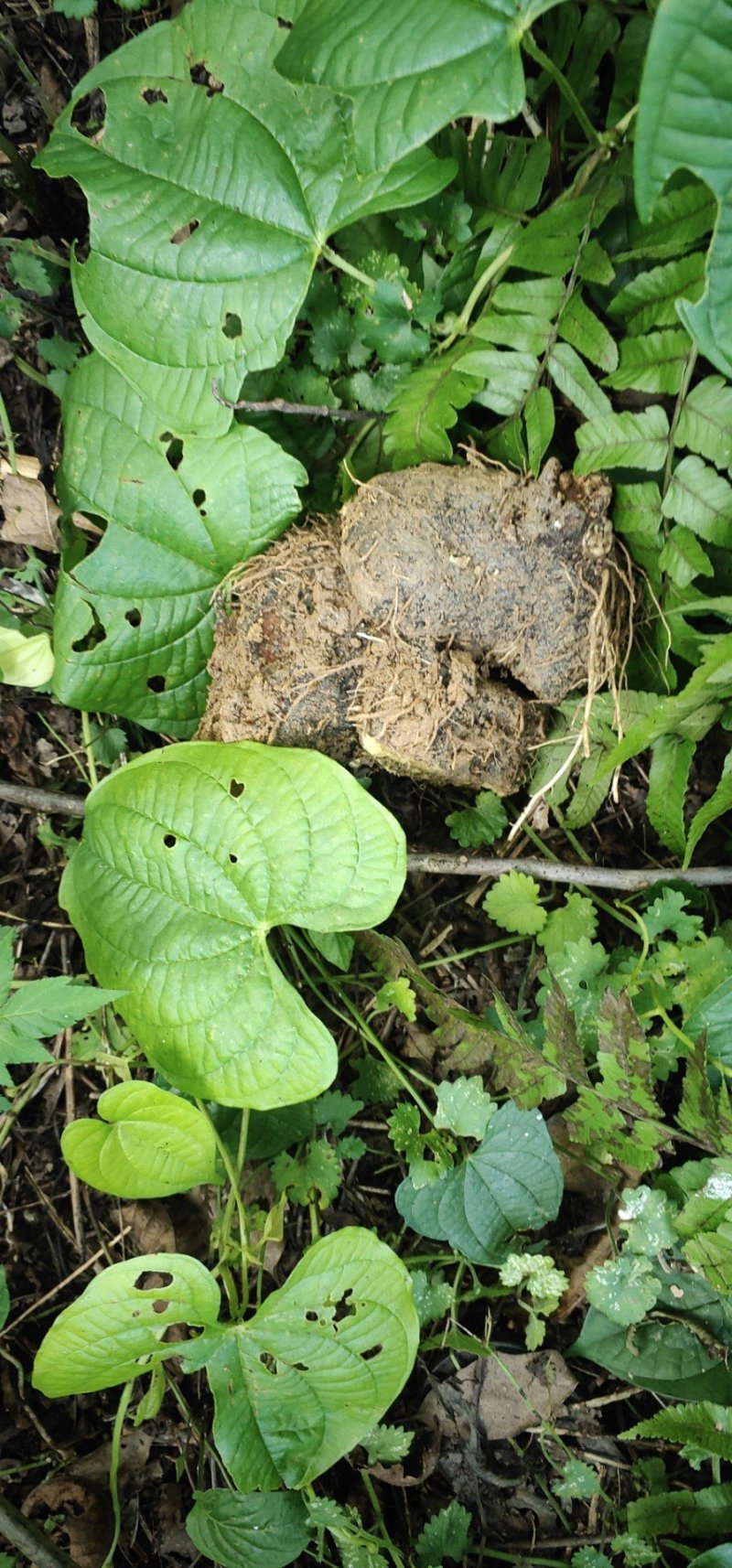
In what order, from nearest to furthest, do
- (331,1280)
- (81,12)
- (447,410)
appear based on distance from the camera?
(447,410) < (331,1280) < (81,12)

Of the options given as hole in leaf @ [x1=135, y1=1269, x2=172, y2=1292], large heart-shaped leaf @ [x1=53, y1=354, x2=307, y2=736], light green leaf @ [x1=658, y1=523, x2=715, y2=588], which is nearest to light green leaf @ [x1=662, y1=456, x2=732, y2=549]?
light green leaf @ [x1=658, y1=523, x2=715, y2=588]

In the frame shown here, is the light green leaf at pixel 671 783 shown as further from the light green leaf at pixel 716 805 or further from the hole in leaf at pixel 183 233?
the hole in leaf at pixel 183 233

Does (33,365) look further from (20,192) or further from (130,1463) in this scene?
(130,1463)

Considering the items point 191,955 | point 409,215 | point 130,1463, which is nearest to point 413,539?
point 409,215

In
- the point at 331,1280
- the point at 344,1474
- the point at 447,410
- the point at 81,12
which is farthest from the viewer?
the point at 344,1474

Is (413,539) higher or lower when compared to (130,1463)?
higher

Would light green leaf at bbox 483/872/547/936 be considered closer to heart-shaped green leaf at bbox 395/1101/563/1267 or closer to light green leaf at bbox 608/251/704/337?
heart-shaped green leaf at bbox 395/1101/563/1267

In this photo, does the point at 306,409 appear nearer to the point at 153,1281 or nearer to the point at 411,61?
the point at 411,61

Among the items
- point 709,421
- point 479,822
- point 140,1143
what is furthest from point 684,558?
point 140,1143
